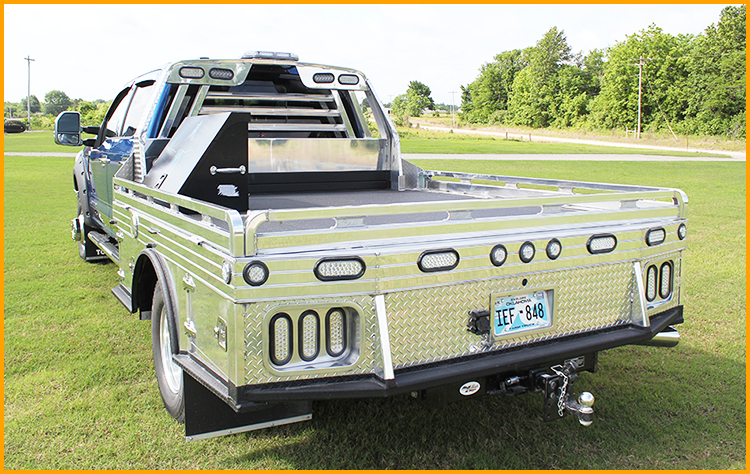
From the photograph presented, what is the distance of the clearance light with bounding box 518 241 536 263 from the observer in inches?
116

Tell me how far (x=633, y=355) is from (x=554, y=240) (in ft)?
7.10

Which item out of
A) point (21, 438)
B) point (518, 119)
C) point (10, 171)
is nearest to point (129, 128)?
point (21, 438)

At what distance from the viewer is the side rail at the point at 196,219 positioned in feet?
7.97

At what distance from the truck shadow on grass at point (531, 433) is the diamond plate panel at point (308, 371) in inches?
29.9

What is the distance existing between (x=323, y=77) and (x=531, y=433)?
12.0 ft

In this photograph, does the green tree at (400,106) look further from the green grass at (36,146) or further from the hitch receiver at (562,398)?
the hitch receiver at (562,398)

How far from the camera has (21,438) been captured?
3.36 meters

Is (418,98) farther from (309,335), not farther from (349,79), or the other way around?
(309,335)

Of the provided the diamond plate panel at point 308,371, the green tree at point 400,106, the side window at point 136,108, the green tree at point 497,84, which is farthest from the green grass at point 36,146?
the green tree at point 400,106

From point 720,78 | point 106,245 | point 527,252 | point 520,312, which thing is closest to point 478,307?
point 520,312

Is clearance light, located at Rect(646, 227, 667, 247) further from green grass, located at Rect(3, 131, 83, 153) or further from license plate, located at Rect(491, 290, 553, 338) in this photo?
green grass, located at Rect(3, 131, 83, 153)

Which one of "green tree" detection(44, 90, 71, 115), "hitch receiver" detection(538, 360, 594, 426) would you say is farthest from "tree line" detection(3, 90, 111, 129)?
"hitch receiver" detection(538, 360, 594, 426)

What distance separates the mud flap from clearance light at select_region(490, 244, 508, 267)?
1.12 meters

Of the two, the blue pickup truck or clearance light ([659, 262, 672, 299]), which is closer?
the blue pickup truck
